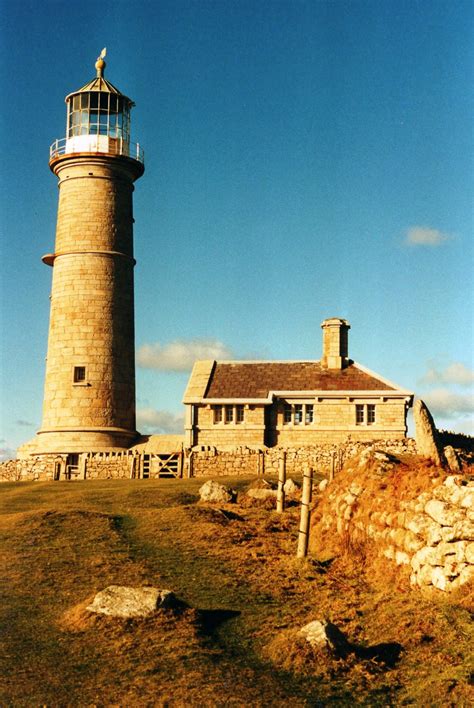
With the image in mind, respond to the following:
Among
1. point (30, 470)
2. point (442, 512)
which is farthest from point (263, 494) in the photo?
point (30, 470)

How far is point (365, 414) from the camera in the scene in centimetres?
4716

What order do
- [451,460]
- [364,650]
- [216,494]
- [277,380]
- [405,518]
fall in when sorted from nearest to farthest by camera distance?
1. [364,650]
2. [405,518]
3. [451,460]
4. [216,494]
5. [277,380]

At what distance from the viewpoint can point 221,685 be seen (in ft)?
37.9

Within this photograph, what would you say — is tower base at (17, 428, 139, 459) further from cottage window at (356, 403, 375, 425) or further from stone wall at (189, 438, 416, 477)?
cottage window at (356, 403, 375, 425)

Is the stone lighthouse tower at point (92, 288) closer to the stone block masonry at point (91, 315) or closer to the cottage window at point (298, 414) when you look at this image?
the stone block masonry at point (91, 315)

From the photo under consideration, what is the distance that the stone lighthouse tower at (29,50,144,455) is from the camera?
46.3 m

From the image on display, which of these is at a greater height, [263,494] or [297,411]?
[297,411]

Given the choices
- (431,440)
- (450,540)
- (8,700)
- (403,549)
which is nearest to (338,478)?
(431,440)

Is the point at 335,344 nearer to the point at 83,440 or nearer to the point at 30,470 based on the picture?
the point at 83,440

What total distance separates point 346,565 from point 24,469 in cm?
3109

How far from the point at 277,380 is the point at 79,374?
A: 35.1 ft

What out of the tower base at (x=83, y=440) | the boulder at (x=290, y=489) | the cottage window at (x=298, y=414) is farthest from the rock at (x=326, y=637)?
the cottage window at (x=298, y=414)

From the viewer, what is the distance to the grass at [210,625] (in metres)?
11.6

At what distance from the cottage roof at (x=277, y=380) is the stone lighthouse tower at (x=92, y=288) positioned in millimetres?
4362
